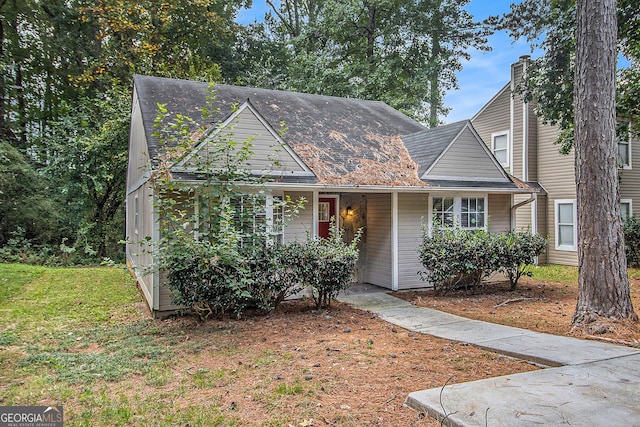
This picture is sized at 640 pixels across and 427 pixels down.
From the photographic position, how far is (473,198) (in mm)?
10562

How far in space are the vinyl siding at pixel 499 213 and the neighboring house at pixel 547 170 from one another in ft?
11.1

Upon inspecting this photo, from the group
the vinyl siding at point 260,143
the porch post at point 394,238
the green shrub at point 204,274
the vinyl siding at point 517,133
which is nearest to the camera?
the green shrub at point 204,274

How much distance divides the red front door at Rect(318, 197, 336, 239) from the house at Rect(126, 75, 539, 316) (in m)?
0.02

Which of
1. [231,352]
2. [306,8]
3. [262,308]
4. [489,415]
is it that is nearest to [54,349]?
[231,352]

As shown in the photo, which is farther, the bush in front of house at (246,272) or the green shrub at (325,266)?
the green shrub at (325,266)

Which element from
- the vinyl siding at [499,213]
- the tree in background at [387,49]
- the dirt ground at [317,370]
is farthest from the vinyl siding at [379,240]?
the tree in background at [387,49]

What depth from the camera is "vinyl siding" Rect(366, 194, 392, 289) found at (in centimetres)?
1002

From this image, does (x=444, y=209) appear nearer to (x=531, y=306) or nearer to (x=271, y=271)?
(x=531, y=306)

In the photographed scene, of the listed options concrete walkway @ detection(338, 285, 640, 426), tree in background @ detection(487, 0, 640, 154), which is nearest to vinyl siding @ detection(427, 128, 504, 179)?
tree in background @ detection(487, 0, 640, 154)

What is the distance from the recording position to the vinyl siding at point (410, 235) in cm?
986

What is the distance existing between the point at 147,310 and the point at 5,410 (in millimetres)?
4549

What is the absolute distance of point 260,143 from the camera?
832 centimetres

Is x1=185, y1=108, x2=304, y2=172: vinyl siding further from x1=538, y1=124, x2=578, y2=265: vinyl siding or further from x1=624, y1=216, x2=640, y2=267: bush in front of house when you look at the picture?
x1=624, y1=216, x2=640, y2=267: bush in front of house

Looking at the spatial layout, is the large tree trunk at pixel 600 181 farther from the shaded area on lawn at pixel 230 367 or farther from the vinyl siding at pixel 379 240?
the vinyl siding at pixel 379 240
